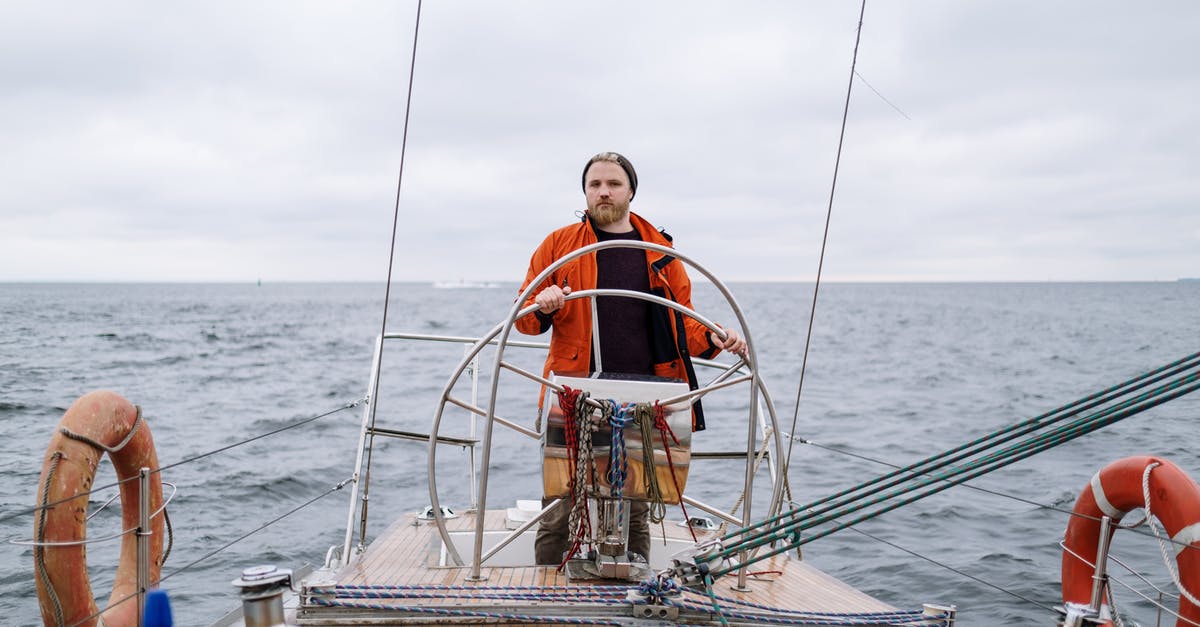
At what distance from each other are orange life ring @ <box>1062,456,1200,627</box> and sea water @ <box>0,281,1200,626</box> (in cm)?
49

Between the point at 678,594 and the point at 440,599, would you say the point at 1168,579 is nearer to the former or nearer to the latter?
the point at 678,594

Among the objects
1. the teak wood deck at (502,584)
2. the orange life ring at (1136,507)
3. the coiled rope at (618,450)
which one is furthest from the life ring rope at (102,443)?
the orange life ring at (1136,507)

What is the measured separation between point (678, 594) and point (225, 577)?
4642mm

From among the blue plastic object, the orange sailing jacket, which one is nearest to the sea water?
the orange sailing jacket

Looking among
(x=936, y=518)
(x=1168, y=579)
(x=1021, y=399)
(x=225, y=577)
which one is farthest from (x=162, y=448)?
(x=1021, y=399)

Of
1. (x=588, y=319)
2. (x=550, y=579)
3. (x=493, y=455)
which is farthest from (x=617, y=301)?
(x=493, y=455)

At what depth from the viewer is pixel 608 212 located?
3.81 m

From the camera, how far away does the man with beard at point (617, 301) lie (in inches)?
150

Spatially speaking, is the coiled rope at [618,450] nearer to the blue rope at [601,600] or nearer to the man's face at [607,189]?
the blue rope at [601,600]

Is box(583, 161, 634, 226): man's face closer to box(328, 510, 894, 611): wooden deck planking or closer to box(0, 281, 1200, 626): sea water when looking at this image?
box(0, 281, 1200, 626): sea water

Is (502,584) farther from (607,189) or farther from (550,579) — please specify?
(607,189)

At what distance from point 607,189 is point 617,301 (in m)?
0.48

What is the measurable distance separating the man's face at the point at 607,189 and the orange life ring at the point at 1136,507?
2.10 metres

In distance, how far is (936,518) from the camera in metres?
8.62
